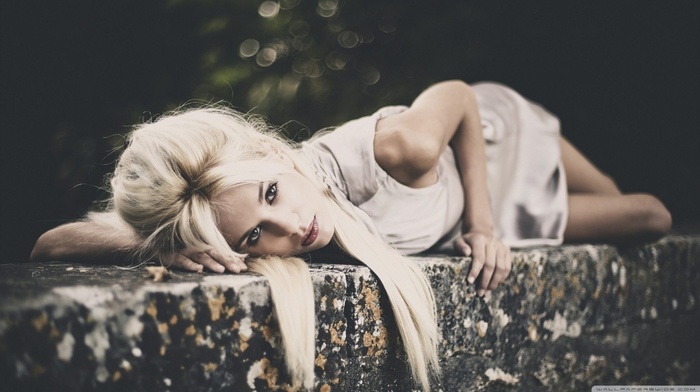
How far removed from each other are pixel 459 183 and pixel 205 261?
121 cm

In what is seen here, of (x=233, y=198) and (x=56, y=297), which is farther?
(x=233, y=198)

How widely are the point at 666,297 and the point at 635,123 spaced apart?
1.49 metres

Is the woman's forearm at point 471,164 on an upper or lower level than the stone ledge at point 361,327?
upper

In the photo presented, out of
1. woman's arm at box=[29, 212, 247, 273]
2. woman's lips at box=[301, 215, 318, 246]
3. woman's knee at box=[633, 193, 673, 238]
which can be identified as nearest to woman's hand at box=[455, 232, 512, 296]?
woman's lips at box=[301, 215, 318, 246]

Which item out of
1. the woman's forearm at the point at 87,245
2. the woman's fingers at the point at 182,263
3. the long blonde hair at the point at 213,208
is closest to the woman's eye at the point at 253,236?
the long blonde hair at the point at 213,208

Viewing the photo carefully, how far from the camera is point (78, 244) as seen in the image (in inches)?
71.3

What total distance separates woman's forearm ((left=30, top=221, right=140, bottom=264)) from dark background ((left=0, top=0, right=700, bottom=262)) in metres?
0.67

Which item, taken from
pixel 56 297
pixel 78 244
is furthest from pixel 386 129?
pixel 56 297

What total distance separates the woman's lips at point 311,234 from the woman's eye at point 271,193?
5.4 inches

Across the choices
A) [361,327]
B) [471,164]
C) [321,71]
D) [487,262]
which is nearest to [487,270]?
[487,262]

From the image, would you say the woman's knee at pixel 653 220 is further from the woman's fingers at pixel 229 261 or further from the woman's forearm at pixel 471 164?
the woman's fingers at pixel 229 261

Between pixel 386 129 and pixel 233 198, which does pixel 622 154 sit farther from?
pixel 233 198

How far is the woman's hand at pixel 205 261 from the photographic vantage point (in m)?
1.50

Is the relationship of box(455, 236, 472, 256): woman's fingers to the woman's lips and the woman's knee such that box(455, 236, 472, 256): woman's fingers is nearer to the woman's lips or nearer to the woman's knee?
the woman's lips
